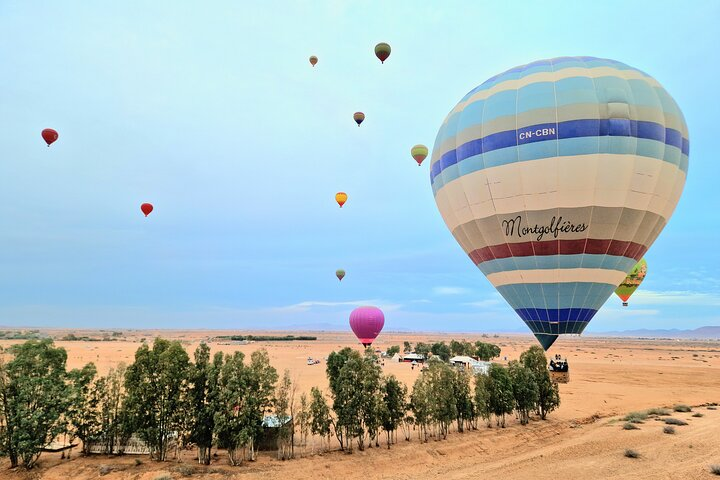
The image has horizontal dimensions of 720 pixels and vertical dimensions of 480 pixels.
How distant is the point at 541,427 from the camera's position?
36.8 meters

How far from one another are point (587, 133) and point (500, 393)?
23.1 meters

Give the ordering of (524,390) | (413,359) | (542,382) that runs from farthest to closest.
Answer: (413,359) → (542,382) → (524,390)

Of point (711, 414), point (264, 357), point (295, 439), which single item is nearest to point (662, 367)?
point (711, 414)

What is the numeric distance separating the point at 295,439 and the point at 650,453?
24.7 metres

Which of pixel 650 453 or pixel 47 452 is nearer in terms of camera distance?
pixel 650 453

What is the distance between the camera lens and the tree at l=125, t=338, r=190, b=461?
26.7 m

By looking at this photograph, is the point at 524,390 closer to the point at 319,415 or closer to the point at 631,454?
the point at 631,454

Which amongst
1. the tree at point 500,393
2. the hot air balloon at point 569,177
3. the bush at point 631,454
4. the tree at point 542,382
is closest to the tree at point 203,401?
the hot air balloon at point 569,177

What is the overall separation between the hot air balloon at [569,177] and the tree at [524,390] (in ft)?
Answer: 43.8

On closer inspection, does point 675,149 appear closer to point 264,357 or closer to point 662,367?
point 264,357

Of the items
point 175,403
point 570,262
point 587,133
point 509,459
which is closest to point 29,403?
point 175,403

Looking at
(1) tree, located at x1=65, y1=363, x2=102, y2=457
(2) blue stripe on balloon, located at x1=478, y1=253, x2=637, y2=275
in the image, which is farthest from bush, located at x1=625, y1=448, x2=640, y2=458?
(1) tree, located at x1=65, y1=363, x2=102, y2=457

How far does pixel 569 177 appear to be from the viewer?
24.0 meters

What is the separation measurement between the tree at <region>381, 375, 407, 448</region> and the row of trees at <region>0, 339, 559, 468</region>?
2.9 inches
